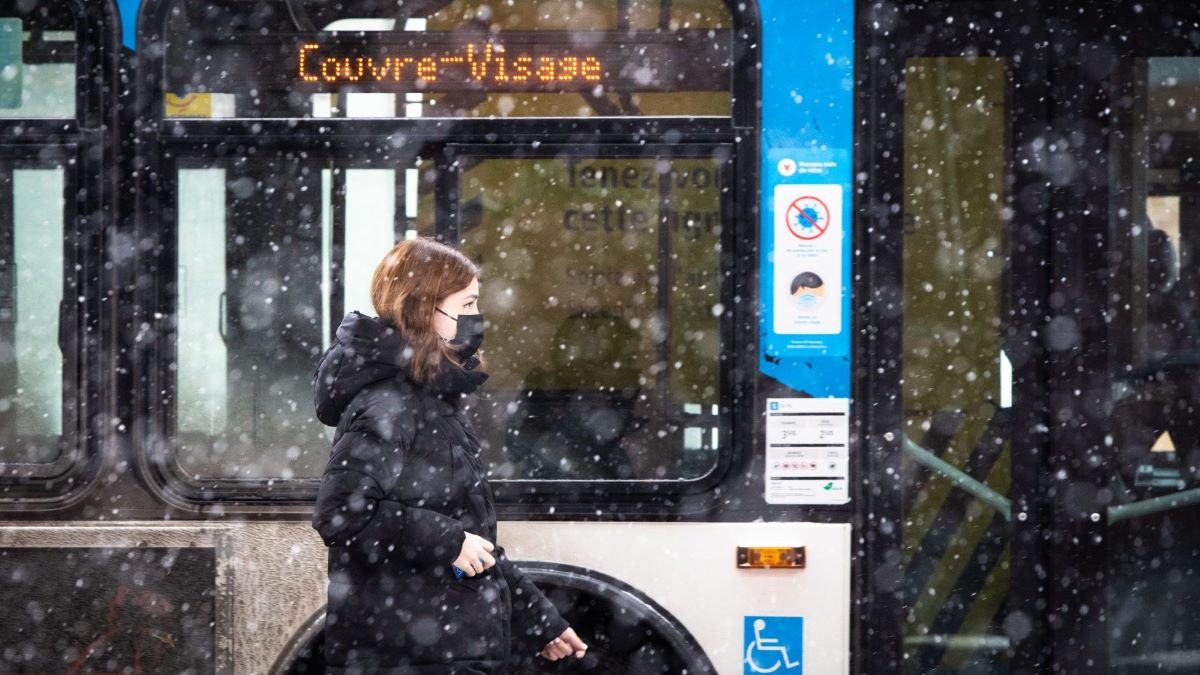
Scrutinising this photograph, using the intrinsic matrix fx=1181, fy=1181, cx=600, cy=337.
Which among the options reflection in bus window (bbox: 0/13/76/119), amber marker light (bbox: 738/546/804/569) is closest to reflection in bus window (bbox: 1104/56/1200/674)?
amber marker light (bbox: 738/546/804/569)

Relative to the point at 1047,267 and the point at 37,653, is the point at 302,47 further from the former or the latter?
the point at 1047,267

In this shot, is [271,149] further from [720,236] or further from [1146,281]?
[1146,281]

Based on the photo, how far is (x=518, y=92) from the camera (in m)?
3.25

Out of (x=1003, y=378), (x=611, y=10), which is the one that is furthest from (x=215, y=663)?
(x=1003, y=378)

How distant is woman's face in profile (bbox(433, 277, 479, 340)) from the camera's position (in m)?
2.59

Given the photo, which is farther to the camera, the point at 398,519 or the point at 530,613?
the point at 530,613

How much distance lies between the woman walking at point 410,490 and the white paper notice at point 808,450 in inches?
36.4

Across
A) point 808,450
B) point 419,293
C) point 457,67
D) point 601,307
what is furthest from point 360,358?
point 808,450

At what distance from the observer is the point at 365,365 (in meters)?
2.50

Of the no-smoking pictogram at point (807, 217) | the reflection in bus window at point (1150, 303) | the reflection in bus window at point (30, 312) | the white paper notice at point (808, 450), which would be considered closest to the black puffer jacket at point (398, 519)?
the white paper notice at point (808, 450)

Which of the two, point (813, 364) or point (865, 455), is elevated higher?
point (813, 364)

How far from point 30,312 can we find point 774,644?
225cm

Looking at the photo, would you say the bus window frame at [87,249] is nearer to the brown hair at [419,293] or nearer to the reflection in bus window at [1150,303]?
the brown hair at [419,293]

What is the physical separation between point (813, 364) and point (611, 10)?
1.11m
